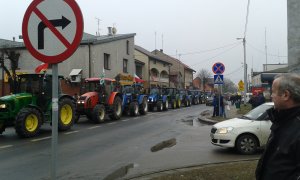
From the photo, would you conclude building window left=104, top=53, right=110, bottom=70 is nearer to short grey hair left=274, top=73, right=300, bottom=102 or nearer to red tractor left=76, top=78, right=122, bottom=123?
red tractor left=76, top=78, right=122, bottom=123

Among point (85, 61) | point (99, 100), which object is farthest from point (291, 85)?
point (85, 61)

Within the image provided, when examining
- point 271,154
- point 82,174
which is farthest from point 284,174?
point 82,174

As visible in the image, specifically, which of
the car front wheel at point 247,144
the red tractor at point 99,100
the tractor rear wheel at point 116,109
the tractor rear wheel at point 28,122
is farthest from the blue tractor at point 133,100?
the car front wheel at point 247,144

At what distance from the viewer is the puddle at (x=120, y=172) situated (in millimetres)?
8141

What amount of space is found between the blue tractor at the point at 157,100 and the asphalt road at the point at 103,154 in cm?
1787

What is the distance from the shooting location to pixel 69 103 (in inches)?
683

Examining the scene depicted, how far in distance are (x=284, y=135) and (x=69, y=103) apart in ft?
49.9

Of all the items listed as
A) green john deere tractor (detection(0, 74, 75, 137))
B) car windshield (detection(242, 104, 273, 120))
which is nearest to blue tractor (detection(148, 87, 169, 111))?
green john deere tractor (detection(0, 74, 75, 137))

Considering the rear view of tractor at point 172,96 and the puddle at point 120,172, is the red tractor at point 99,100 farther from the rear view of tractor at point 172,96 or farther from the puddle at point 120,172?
the rear view of tractor at point 172,96

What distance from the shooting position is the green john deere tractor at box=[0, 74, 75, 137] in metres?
14.3

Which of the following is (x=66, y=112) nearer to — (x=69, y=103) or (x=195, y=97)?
(x=69, y=103)

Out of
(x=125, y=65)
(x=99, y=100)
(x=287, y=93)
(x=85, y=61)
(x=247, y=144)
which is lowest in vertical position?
(x=247, y=144)

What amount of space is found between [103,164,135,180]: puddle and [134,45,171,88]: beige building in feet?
148

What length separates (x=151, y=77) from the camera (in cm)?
5934
